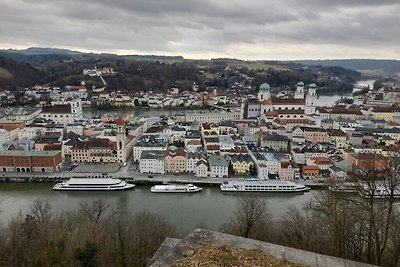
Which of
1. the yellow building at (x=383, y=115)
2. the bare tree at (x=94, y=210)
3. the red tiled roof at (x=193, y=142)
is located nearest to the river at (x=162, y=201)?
the bare tree at (x=94, y=210)

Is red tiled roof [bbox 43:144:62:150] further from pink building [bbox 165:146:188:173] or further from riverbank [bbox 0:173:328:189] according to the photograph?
pink building [bbox 165:146:188:173]

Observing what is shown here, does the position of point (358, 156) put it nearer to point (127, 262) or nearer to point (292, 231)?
point (292, 231)

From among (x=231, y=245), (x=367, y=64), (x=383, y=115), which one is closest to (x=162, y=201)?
(x=231, y=245)

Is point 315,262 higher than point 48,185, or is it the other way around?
point 315,262

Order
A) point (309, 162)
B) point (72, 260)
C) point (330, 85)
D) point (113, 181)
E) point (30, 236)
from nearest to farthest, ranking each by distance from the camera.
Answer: point (72, 260) → point (30, 236) → point (113, 181) → point (309, 162) → point (330, 85)

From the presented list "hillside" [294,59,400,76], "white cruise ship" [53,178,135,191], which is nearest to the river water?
"white cruise ship" [53,178,135,191]

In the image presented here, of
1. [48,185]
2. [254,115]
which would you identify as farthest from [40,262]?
[254,115]

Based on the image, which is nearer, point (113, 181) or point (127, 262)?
point (127, 262)
